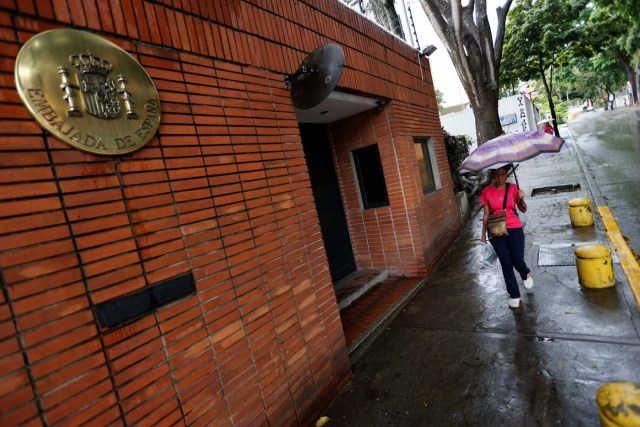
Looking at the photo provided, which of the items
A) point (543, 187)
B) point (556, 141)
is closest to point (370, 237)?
point (556, 141)

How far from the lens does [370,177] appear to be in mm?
6031

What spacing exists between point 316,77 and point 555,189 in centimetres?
933

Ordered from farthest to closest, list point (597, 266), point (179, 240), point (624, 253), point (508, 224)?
point (624, 253), point (508, 224), point (597, 266), point (179, 240)

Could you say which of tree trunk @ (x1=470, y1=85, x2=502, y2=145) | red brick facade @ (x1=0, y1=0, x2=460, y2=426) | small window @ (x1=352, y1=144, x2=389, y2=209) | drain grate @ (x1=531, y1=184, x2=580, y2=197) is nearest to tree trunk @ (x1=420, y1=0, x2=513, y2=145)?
tree trunk @ (x1=470, y1=85, x2=502, y2=145)

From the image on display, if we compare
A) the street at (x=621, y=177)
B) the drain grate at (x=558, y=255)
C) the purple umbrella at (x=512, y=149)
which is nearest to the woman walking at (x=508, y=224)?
the purple umbrella at (x=512, y=149)

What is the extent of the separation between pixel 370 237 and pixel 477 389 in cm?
347

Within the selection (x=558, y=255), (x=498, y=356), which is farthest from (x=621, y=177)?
(x=498, y=356)

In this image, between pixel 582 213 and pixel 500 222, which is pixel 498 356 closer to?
pixel 500 222

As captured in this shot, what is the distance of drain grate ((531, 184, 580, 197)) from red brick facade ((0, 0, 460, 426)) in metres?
8.48

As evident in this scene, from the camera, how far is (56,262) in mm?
1741

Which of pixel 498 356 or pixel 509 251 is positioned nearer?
pixel 498 356

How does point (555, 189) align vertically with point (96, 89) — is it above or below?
below

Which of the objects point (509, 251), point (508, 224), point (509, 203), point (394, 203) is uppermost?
point (394, 203)

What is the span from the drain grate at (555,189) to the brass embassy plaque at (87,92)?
10.3m
